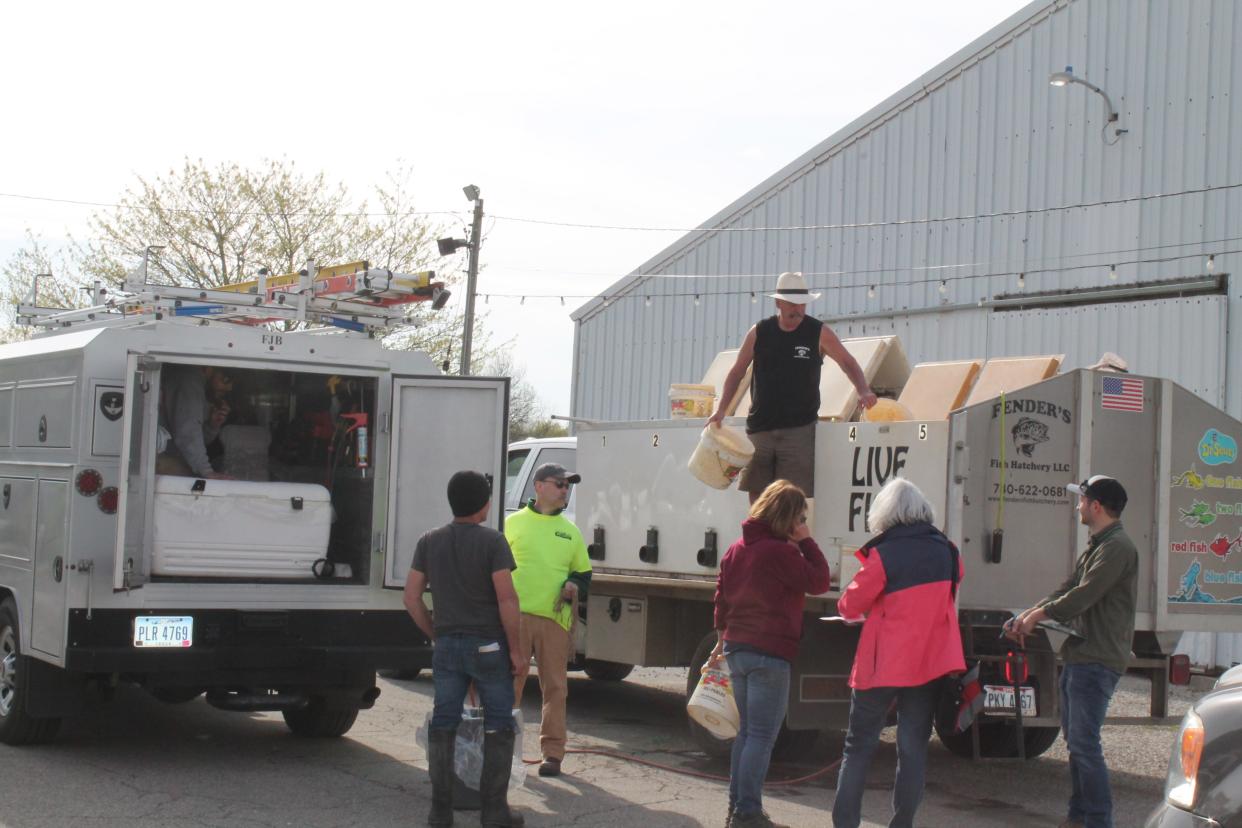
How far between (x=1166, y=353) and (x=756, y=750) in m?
9.59

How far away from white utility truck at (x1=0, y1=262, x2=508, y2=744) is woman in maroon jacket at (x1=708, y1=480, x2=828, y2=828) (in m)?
2.45

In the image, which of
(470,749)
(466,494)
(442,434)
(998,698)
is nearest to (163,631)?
(442,434)

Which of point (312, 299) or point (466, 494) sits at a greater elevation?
point (312, 299)

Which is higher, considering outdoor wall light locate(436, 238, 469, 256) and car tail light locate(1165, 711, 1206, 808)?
outdoor wall light locate(436, 238, 469, 256)

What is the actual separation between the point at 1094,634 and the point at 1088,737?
481mm

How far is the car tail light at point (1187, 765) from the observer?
4219mm

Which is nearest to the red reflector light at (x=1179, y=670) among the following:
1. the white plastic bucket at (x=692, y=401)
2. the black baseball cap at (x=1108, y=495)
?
the black baseball cap at (x=1108, y=495)

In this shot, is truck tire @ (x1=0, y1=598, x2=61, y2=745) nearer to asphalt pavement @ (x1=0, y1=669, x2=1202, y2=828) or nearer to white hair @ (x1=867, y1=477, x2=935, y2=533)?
asphalt pavement @ (x1=0, y1=669, x2=1202, y2=828)

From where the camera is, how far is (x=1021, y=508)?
27.0ft

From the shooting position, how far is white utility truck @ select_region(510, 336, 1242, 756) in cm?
801

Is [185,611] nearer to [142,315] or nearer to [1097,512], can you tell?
[142,315]

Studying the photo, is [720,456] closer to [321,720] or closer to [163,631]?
[321,720]

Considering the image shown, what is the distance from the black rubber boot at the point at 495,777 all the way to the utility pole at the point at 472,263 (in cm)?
1759

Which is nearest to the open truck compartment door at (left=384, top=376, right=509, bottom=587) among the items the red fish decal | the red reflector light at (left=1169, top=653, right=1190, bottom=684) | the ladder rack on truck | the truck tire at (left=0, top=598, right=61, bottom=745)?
the ladder rack on truck
